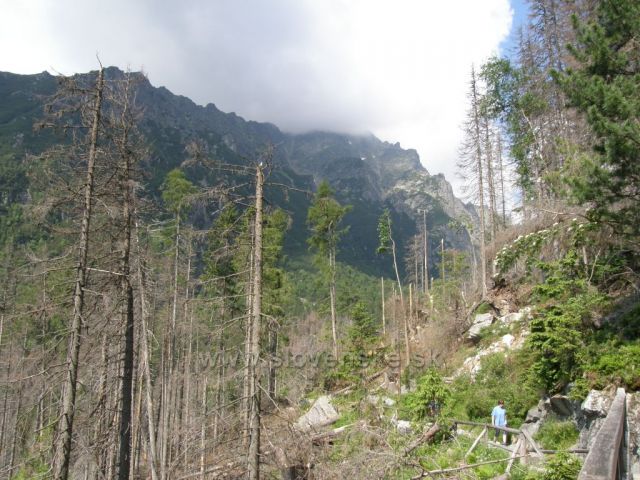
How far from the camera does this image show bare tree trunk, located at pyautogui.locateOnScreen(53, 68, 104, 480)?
7840mm

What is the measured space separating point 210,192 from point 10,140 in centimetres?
13585

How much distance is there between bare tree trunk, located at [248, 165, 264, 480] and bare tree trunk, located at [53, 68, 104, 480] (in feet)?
10.6

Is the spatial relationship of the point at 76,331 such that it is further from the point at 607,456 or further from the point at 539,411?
the point at 539,411

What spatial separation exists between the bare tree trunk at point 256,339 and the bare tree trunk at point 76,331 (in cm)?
325

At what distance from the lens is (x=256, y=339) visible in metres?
8.07

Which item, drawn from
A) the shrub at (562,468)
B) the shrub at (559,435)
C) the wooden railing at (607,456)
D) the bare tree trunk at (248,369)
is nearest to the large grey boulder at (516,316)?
the shrub at (559,435)

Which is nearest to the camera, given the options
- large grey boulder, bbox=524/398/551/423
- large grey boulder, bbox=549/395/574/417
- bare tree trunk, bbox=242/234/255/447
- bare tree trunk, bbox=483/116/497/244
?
bare tree trunk, bbox=242/234/255/447

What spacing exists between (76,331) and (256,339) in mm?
3421

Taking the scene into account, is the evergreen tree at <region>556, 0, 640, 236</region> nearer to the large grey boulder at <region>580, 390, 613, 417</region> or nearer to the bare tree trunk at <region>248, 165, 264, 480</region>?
the large grey boulder at <region>580, 390, 613, 417</region>

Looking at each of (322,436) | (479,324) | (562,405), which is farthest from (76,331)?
(479,324)

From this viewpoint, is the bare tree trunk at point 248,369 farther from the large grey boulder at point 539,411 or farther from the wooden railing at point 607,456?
the large grey boulder at point 539,411

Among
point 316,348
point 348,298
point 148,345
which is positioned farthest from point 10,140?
point 148,345

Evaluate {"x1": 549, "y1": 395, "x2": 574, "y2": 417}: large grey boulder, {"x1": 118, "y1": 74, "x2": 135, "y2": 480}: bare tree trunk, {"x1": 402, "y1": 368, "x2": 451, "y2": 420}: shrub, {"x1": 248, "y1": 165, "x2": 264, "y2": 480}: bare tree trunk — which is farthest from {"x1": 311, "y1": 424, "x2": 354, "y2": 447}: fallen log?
{"x1": 549, "y1": 395, "x2": 574, "y2": 417}: large grey boulder

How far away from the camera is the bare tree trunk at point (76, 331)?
7.84m
